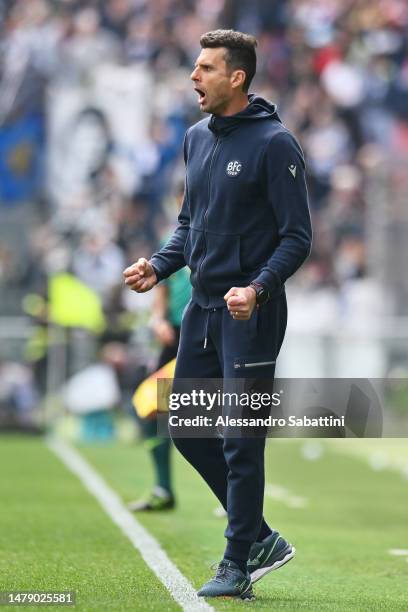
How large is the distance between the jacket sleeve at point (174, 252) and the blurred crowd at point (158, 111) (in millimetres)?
15445

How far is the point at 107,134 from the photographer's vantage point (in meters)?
23.1

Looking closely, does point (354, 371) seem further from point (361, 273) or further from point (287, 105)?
point (287, 105)

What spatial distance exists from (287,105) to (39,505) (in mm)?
14660

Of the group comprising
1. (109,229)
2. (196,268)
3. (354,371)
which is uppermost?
(196,268)

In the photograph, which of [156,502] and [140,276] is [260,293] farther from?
[156,502]

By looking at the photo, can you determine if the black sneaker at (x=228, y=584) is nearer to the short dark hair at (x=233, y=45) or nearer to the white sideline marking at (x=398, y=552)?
the short dark hair at (x=233, y=45)

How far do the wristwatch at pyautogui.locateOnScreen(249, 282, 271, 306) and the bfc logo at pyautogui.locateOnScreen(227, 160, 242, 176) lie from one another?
429 millimetres

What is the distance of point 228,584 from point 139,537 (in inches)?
96.6

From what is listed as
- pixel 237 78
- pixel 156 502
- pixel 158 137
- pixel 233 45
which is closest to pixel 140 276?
pixel 237 78

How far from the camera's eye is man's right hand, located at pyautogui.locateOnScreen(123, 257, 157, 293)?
5.29 m

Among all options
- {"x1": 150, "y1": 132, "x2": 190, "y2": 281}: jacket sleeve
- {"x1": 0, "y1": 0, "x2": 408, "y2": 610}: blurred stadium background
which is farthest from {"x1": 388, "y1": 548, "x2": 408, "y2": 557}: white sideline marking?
{"x1": 0, "y1": 0, "x2": 408, "y2": 610}: blurred stadium background

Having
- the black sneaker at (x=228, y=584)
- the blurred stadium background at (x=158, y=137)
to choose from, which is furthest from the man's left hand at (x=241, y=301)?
the blurred stadium background at (x=158, y=137)

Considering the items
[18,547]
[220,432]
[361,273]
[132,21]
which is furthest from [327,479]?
[132,21]

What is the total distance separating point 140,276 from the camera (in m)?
5.32
